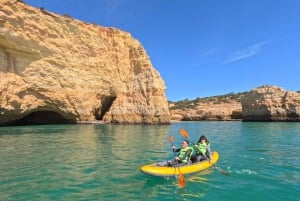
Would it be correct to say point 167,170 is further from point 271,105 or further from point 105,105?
point 271,105

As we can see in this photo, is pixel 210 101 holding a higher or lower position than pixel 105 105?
higher

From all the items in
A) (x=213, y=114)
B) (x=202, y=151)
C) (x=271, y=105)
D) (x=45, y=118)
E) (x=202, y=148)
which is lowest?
(x=202, y=151)

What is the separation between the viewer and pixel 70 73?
3862cm

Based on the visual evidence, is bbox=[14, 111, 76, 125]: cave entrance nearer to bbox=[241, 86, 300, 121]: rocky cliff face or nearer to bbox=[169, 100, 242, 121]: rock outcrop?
bbox=[169, 100, 242, 121]: rock outcrop

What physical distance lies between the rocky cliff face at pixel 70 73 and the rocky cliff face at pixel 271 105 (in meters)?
23.8

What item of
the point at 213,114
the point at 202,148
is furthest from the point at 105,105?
the point at 202,148

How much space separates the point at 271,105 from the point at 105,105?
3219 centimetres

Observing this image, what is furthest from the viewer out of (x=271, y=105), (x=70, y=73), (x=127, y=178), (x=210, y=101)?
(x=210, y=101)

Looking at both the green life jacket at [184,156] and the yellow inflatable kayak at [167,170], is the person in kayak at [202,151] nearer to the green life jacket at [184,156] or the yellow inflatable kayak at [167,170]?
the green life jacket at [184,156]

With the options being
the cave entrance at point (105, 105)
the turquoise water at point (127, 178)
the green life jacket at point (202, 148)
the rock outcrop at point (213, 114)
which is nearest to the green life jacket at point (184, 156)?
the turquoise water at point (127, 178)

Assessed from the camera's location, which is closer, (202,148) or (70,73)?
(202,148)

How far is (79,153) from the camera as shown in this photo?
15.2 metres

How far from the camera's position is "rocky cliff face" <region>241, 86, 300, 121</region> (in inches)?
2146

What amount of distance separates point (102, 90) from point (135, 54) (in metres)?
8.33
